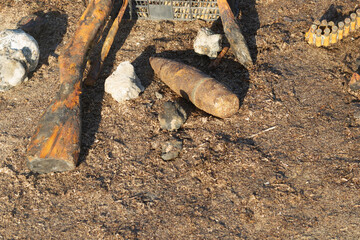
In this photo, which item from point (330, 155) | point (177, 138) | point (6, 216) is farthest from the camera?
point (177, 138)

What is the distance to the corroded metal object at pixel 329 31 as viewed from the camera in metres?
5.47

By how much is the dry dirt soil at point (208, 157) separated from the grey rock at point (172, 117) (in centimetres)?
10

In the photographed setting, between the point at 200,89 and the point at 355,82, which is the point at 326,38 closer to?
the point at 355,82

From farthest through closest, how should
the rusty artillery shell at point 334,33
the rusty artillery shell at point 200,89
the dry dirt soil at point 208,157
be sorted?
the rusty artillery shell at point 334,33 < the rusty artillery shell at point 200,89 < the dry dirt soil at point 208,157

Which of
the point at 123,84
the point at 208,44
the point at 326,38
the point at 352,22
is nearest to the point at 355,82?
the point at 326,38

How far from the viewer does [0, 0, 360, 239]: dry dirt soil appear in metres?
3.73

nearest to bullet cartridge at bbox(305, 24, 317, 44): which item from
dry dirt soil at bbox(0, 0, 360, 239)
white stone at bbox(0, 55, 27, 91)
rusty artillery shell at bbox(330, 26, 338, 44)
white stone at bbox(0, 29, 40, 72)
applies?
dry dirt soil at bbox(0, 0, 360, 239)

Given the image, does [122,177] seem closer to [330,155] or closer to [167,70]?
[167,70]

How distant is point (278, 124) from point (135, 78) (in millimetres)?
1935

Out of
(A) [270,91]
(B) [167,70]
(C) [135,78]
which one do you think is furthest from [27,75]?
(A) [270,91]

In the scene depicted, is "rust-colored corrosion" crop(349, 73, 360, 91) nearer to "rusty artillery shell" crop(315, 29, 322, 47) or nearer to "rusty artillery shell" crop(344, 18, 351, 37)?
"rusty artillery shell" crop(315, 29, 322, 47)

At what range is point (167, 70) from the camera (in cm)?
502

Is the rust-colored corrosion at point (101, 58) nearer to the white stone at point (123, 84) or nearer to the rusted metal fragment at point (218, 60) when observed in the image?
the white stone at point (123, 84)

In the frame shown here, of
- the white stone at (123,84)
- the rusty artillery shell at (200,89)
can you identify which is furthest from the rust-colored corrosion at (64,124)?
the rusty artillery shell at (200,89)
